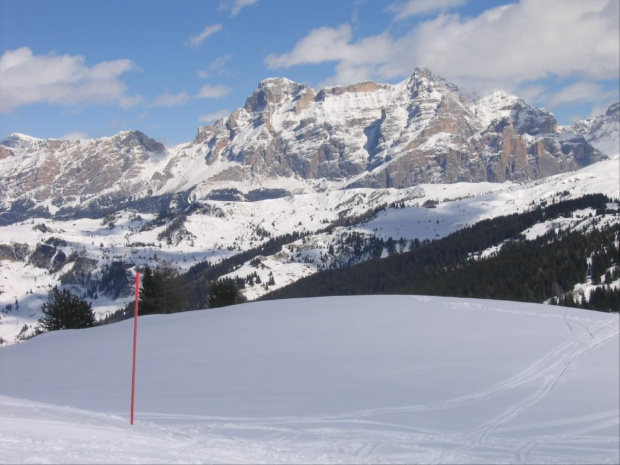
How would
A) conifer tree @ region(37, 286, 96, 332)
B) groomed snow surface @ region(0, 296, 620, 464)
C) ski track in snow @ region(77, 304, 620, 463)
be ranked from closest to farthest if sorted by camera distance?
groomed snow surface @ region(0, 296, 620, 464) → ski track in snow @ region(77, 304, 620, 463) → conifer tree @ region(37, 286, 96, 332)

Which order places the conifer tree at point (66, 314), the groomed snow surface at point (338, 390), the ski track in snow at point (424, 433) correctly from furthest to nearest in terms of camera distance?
the conifer tree at point (66, 314) < the ski track in snow at point (424, 433) < the groomed snow surface at point (338, 390)

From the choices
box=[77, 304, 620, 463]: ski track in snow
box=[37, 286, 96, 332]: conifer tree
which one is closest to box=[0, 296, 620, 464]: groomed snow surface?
box=[77, 304, 620, 463]: ski track in snow

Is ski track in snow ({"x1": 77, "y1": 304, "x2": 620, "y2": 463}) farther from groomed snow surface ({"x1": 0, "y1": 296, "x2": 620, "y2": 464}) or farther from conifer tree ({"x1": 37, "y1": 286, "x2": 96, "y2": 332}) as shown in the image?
conifer tree ({"x1": 37, "y1": 286, "x2": 96, "y2": 332})

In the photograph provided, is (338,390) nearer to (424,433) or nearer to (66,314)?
(424,433)

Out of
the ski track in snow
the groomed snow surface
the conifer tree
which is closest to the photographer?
the groomed snow surface

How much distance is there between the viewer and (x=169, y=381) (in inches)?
1071

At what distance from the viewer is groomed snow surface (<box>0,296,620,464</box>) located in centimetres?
1609

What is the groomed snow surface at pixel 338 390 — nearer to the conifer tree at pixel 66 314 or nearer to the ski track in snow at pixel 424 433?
the ski track in snow at pixel 424 433

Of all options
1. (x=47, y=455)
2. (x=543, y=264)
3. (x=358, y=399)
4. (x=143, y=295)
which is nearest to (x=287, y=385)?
(x=358, y=399)

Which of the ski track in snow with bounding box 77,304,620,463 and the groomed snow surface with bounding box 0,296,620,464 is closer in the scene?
the groomed snow surface with bounding box 0,296,620,464

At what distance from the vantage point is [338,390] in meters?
23.6

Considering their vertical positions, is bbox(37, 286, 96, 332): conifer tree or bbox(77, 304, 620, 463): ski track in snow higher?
bbox(37, 286, 96, 332): conifer tree

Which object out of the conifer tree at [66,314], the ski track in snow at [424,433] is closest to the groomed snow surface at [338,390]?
the ski track in snow at [424,433]

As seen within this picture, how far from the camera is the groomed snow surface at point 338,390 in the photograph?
16.1 m
